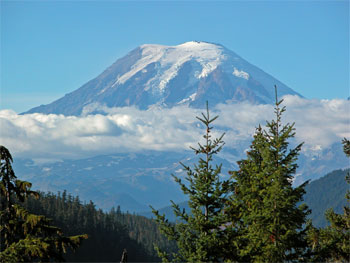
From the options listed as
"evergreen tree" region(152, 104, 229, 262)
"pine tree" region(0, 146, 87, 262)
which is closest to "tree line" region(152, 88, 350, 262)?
"evergreen tree" region(152, 104, 229, 262)

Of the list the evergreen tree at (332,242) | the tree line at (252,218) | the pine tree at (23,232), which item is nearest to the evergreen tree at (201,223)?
the tree line at (252,218)

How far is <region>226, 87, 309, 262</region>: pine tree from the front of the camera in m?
24.5

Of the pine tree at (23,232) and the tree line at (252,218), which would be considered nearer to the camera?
the pine tree at (23,232)

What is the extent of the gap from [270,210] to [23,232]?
40.9ft

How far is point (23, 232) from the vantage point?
51.7ft

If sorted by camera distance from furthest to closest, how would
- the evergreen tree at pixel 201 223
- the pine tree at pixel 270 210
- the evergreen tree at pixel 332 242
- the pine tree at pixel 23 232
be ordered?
the evergreen tree at pixel 332 242 → the evergreen tree at pixel 201 223 → the pine tree at pixel 270 210 → the pine tree at pixel 23 232

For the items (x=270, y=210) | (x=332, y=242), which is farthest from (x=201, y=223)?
(x=332, y=242)

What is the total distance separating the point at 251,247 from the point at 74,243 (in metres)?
11.5

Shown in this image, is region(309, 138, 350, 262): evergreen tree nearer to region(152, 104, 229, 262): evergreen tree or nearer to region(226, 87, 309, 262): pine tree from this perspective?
region(226, 87, 309, 262): pine tree

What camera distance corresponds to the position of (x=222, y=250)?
25.6 m

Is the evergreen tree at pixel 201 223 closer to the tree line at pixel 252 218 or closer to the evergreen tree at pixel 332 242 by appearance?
the tree line at pixel 252 218

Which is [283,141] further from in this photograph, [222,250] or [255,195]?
[222,250]

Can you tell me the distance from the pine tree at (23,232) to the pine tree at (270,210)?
1152cm

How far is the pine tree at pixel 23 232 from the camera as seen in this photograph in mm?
14617
